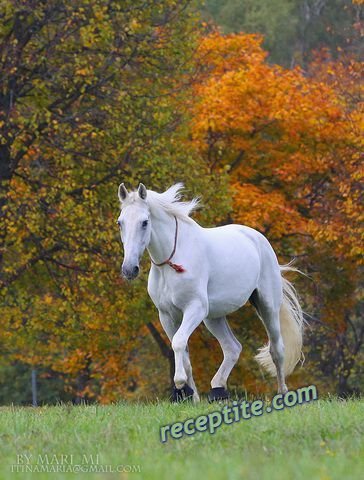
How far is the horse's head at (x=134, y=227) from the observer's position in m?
10.8

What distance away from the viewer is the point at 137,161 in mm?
21703

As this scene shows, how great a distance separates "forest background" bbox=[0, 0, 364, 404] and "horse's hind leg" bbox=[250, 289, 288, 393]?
3.13 meters

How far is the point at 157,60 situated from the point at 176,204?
446 inches

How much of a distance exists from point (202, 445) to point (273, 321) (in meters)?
6.08

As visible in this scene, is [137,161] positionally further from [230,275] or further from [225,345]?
[230,275]

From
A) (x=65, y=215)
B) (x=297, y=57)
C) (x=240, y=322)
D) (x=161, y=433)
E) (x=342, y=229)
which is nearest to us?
(x=161, y=433)

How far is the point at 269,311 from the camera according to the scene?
43.4 feet

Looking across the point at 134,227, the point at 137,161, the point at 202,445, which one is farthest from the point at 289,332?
the point at 137,161

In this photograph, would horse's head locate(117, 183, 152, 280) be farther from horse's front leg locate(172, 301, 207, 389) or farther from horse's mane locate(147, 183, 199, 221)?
horse's front leg locate(172, 301, 207, 389)

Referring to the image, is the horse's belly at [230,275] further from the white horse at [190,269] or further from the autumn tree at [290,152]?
the autumn tree at [290,152]

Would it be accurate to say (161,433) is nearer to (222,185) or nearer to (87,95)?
(87,95)

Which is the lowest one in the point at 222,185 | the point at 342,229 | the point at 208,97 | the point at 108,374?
the point at 108,374

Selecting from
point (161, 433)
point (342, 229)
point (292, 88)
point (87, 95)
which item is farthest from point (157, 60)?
point (161, 433)

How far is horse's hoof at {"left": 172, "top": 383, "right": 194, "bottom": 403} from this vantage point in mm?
11109
